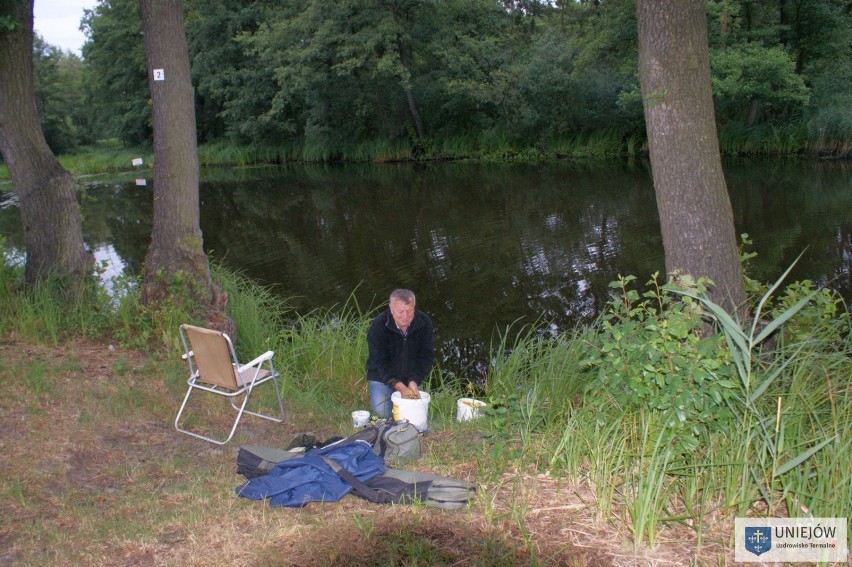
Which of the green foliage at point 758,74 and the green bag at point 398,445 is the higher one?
→ the green foliage at point 758,74

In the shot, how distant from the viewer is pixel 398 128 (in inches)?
1378

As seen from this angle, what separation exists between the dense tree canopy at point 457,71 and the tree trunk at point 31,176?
1801 cm

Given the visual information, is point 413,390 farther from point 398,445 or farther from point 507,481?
point 507,481

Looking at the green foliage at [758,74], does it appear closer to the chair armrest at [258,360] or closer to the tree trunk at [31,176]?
the tree trunk at [31,176]

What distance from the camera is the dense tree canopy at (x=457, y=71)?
75.7 feet

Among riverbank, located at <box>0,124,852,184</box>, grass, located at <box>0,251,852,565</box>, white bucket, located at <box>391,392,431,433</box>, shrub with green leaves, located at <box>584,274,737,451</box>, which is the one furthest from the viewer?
riverbank, located at <box>0,124,852,184</box>

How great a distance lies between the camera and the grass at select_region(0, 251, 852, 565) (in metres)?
3.26

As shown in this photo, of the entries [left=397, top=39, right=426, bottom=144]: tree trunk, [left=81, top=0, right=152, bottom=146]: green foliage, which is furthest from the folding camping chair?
[left=81, top=0, right=152, bottom=146]: green foliage

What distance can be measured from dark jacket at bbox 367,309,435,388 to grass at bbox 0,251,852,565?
55 cm

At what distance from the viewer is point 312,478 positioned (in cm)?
402

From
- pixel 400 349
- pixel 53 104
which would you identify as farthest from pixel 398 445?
pixel 53 104

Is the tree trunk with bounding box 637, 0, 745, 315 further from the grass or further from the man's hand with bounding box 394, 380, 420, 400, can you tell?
the man's hand with bounding box 394, 380, 420, 400

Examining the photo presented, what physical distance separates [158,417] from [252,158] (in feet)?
117

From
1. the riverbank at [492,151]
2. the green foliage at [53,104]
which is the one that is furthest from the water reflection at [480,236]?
the green foliage at [53,104]
